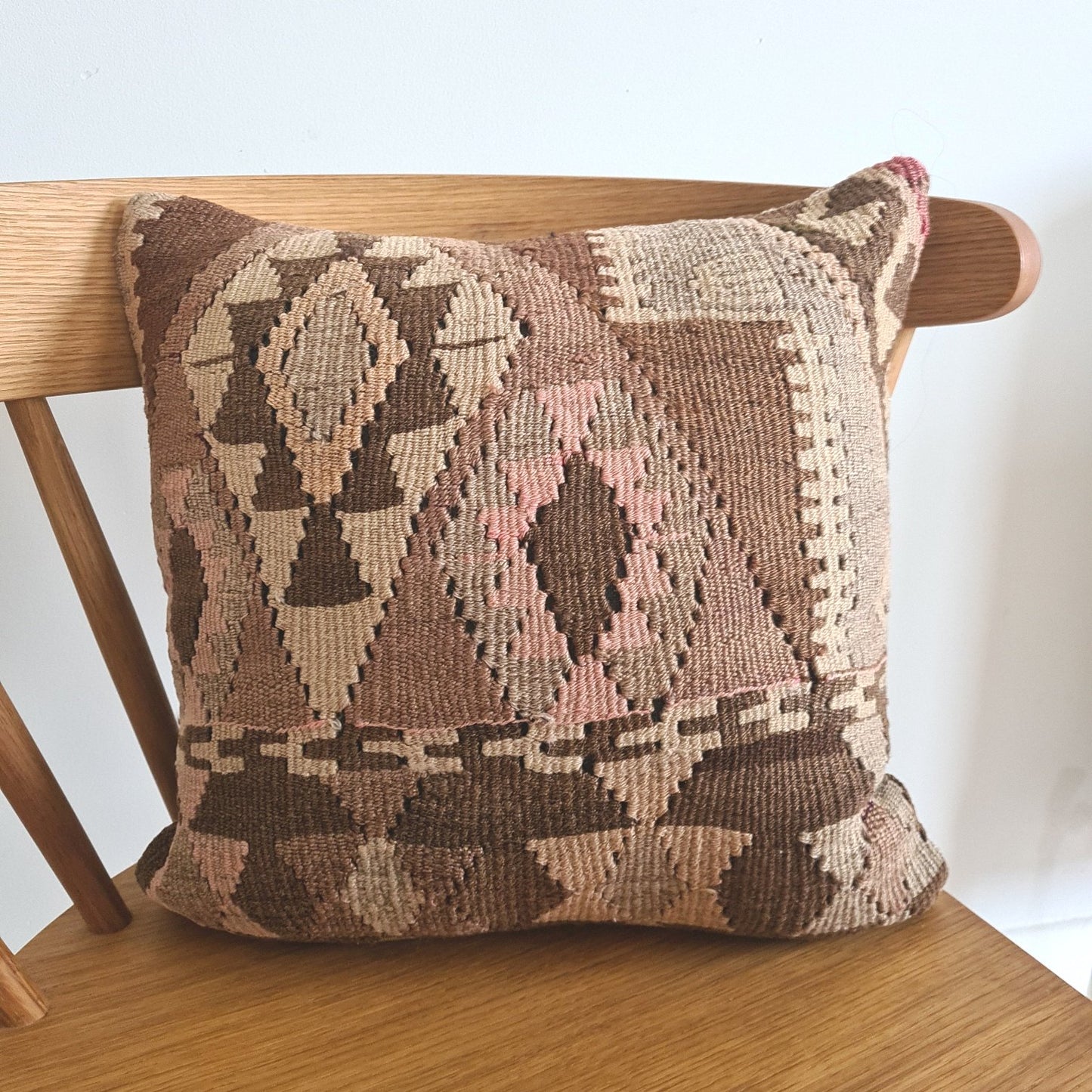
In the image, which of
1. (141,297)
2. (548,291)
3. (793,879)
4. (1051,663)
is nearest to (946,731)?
(1051,663)

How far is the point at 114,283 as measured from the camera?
0.52 meters

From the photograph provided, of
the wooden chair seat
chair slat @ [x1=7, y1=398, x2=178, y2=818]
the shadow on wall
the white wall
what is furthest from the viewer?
the shadow on wall

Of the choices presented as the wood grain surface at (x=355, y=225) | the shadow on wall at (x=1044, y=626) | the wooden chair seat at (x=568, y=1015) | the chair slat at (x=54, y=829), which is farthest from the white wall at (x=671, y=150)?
the wooden chair seat at (x=568, y=1015)

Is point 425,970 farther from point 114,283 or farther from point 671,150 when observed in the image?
point 671,150

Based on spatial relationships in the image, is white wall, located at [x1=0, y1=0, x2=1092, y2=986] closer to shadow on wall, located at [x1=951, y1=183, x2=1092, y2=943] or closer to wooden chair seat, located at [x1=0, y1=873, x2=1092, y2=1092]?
shadow on wall, located at [x1=951, y1=183, x2=1092, y2=943]

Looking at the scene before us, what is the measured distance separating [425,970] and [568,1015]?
77 millimetres

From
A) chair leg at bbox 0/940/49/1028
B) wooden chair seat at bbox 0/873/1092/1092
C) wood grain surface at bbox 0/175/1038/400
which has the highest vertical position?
wood grain surface at bbox 0/175/1038/400

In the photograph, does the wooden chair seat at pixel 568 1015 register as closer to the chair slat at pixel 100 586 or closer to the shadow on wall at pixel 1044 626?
the chair slat at pixel 100 586

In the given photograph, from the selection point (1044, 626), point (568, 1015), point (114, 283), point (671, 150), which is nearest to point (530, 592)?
point (568, 1015)

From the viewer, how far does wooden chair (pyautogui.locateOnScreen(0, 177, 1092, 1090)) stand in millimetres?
410

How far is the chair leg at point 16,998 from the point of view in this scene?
44 centimetres

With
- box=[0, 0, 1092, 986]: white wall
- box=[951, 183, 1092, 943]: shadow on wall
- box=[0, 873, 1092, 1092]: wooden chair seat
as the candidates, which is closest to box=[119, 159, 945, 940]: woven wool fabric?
box=[0, 873, 1092, 1092]: wooden chair seat

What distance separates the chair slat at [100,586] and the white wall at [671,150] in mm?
198

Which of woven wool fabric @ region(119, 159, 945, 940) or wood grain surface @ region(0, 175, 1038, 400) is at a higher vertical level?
wood grain surface @ region(0, 175, 1038, 400)
